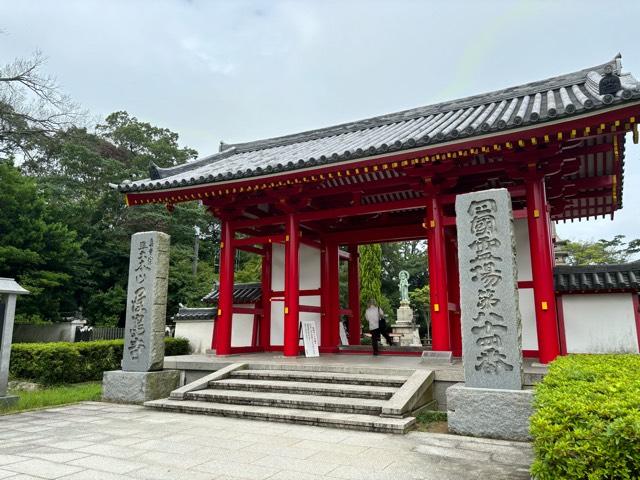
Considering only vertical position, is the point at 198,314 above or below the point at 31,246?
below

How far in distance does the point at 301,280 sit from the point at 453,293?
13.0 ft

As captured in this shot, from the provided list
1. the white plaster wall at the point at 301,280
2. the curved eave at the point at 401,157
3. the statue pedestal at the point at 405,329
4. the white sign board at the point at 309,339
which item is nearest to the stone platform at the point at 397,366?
the white sign board at the point at 309,339

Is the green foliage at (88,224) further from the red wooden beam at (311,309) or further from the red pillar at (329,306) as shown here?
the red wooden beam at (311,309)

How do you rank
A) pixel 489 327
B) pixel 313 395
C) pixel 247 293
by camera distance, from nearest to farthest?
pixel 489 327 → pixel 313 395 → pixel 247 293

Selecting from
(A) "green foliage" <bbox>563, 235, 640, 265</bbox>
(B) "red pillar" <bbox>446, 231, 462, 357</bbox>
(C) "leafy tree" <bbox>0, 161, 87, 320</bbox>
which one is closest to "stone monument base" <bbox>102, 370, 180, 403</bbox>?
(B) "red pillar" <bbox>446, 231, 462, 357</bbox>

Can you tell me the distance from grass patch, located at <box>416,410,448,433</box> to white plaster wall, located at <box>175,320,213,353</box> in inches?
394

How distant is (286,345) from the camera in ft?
30.2

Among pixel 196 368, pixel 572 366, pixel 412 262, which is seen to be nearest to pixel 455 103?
pixel 572 366

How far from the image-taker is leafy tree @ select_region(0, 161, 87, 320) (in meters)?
16.9

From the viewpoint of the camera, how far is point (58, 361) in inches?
427

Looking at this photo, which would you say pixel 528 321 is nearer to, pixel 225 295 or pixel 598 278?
pixel 598 278

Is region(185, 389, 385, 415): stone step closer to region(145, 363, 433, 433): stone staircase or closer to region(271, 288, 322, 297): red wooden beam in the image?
region(145, 363, 433, 433): stone staircase

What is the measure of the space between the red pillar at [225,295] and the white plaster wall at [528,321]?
615cm

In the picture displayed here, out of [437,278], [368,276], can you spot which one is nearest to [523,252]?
[437,278]
